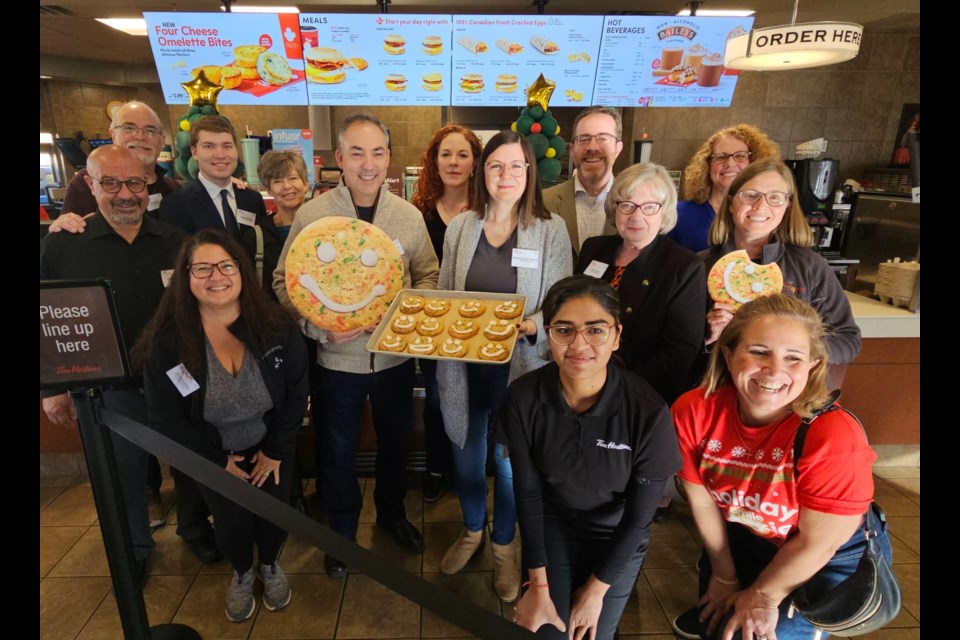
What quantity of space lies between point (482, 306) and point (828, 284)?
4.50 ft

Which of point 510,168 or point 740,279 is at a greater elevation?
point 510,168

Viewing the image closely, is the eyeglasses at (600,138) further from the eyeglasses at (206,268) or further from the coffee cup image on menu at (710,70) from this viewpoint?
the coffee cup image on menu at (710,70)

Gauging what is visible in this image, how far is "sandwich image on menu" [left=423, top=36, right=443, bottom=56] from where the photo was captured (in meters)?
4.14

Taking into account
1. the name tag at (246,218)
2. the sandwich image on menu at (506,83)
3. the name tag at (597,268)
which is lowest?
the name tag at (597,268)

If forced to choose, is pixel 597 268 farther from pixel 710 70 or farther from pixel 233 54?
pixel 233 54

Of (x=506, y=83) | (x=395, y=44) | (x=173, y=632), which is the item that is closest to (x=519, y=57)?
(x=506, y=83)

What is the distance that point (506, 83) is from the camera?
4.33m

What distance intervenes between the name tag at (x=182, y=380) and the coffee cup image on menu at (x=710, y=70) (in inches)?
180

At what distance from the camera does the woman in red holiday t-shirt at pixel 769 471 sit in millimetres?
1452

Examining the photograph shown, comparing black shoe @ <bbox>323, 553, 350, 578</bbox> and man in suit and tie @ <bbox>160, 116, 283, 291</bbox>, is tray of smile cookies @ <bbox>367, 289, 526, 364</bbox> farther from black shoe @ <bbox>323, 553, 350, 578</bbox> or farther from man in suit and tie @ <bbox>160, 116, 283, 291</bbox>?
black shoe @ <bbox>323, 553, 350, 578</bbox>

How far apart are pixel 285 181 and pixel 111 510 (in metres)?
1.91

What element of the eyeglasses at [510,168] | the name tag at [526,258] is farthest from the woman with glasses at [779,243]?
the eyeglasses at [510,168]
